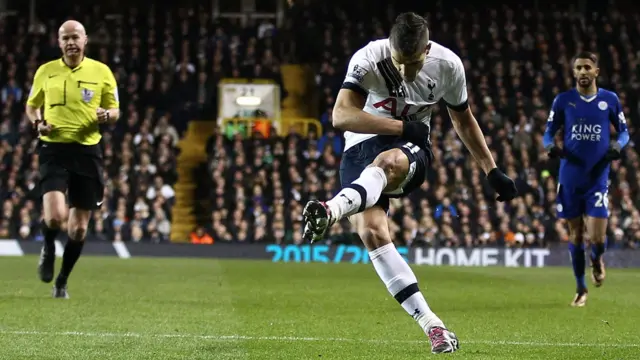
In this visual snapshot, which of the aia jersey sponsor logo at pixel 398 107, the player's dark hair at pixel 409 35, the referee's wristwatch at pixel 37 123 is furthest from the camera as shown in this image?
the referee's wristwatch at pixel 37 123

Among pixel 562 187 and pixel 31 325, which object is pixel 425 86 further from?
pixel 562 187

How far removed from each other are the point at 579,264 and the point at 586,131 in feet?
4.60

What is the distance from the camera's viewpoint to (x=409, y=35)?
22.2ft

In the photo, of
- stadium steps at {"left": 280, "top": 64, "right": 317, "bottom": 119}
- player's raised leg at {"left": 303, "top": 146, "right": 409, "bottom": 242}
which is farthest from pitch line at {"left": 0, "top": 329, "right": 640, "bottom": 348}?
stadium steps at {"left": 280, "top": 64, "right": 317, "bottom": 119}

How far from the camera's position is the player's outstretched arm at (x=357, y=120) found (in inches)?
272

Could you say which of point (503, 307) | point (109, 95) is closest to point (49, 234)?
point (109, 95)

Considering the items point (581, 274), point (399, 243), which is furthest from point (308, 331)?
point (399, 243)

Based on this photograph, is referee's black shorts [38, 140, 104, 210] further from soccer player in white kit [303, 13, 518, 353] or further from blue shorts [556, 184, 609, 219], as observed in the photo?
blue shorts [556, 184, 609, 219]

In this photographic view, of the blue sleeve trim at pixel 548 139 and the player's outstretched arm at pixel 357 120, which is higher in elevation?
the player's outstretched arm at pixel 357 120

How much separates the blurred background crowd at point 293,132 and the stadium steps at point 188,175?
395mm

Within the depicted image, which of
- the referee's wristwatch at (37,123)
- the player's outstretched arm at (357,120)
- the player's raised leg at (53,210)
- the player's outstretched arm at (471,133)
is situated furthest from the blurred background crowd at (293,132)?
the player's outstretched arm at (357,120)

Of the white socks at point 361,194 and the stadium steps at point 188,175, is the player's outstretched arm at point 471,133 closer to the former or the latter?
the white socks at point 361,194

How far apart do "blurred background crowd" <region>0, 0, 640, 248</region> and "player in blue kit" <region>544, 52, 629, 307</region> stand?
33.2 ft

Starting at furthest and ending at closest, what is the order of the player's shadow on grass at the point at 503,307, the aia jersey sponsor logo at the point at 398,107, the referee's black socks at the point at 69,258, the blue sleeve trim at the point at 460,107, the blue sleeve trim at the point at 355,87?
the referee's black socks at the point at 69,258 → the player's shadow on grass at the point at 503,307 → the blue sleeve trim at the point at 460,107 → the aia jersey sponsor logo at the point at 398,107 → the blue sleeve trim at the point at 355,87
